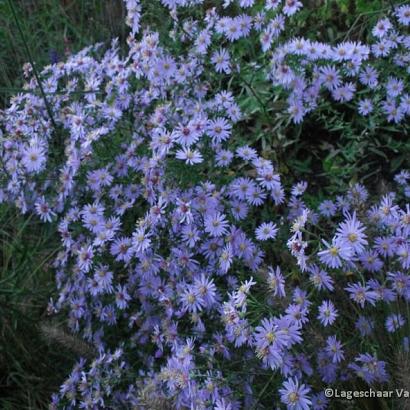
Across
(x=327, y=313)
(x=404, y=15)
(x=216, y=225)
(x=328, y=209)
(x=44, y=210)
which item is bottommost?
(x=327, y=313)

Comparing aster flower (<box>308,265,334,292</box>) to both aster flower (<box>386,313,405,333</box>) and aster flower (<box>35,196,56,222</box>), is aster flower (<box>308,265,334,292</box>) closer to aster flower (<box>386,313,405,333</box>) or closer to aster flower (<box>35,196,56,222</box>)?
aster flower (<box>386,313,405,333</box>)

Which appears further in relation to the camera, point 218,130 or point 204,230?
point 218,130

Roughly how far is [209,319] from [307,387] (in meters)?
0.51

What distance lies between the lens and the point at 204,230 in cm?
231

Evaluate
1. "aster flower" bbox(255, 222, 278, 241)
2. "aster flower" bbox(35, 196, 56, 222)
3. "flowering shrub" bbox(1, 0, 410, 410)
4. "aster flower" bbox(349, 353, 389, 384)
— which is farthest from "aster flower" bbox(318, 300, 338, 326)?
"aster flower" bbox(35, 196, 56, 222)

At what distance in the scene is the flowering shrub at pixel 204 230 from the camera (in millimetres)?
1903

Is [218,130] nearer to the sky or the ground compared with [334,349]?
nearer to the sky

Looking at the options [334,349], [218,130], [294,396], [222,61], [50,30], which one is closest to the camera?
[294,396]

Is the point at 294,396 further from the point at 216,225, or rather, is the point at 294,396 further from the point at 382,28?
the point at 382,28

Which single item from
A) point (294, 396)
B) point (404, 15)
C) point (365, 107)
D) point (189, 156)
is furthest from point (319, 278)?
point (404, 15)

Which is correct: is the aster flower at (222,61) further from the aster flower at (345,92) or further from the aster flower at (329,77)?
the aster flower at (345,92)

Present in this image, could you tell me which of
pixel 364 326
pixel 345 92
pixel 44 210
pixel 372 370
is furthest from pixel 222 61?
pixel 372 370

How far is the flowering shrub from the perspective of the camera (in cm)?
190

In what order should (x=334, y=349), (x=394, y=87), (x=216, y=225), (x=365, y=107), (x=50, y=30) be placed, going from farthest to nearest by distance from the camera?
(x=50, y=30)
(x=365, y=107)
(x=394, y=87)
(x=216, y=225)
(x=334, y=349)
